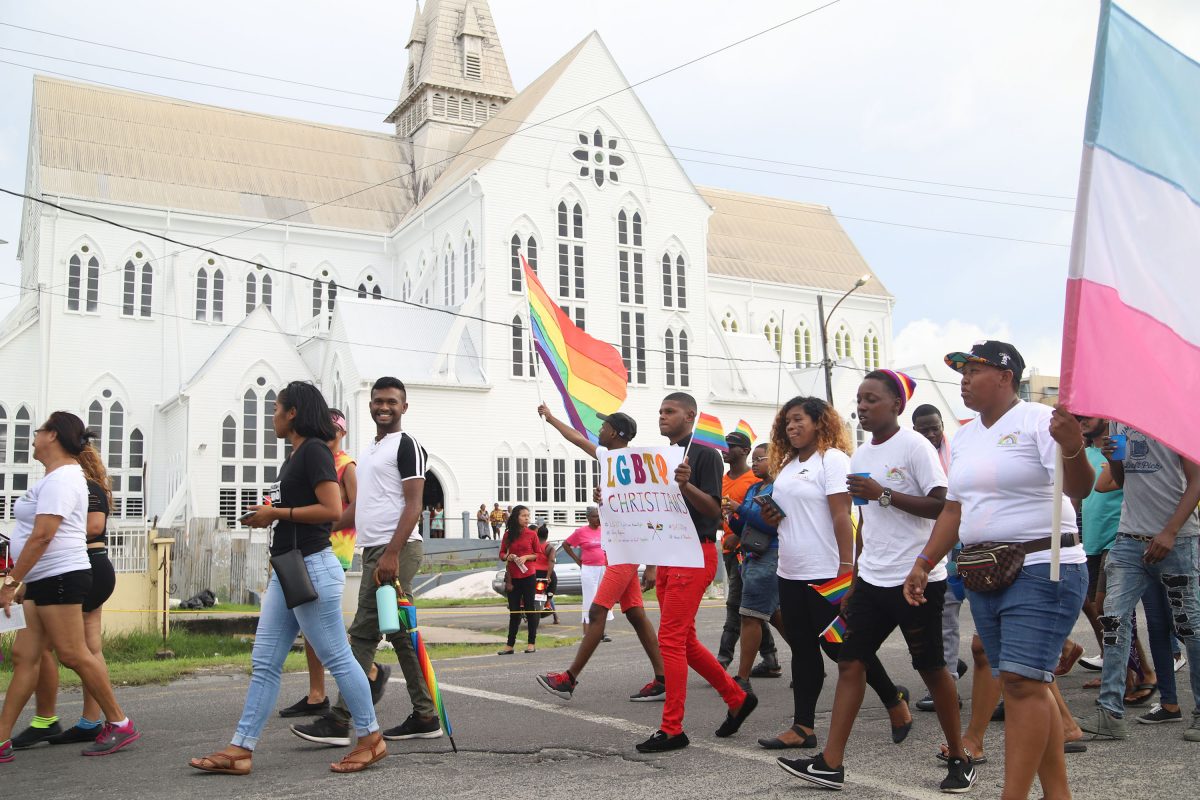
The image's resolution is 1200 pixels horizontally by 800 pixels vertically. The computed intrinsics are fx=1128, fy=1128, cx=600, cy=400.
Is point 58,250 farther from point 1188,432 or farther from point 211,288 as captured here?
point 1188,432

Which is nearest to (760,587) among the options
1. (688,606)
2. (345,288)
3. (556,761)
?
(688,606)

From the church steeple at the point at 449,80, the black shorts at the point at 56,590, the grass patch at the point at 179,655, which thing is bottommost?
the grass patch at the point at 179,655

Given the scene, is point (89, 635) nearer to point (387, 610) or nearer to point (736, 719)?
point (387, 610)

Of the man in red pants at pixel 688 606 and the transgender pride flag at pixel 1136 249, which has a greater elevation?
the transgender pride flag at pixel 1136 249

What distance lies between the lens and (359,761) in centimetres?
605

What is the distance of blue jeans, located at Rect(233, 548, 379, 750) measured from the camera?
20.1 feet

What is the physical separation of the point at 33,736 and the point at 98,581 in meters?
1.00

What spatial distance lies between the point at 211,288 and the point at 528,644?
33.5 metres

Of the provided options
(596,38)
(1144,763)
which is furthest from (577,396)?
(596,38)

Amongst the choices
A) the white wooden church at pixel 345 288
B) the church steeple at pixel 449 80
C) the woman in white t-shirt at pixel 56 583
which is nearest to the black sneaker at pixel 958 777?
the woman in white t-shirt at pixel 56 583

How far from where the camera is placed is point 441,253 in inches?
1682

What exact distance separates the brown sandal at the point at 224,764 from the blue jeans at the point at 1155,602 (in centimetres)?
497

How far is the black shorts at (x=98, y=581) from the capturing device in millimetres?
7168

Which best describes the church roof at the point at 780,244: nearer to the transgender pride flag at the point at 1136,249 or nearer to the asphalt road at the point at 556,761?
the asphalt road at the point at 556,761
